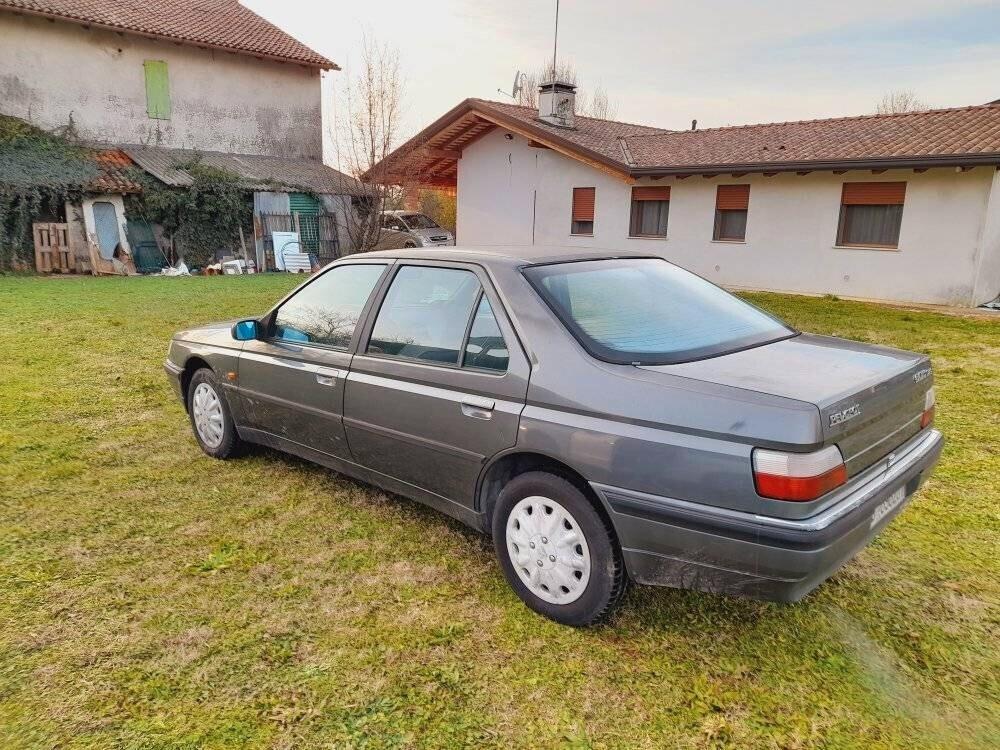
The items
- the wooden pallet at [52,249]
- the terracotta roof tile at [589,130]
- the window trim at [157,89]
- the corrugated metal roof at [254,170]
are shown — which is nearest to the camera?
the terracotta roof tile at [589,130]

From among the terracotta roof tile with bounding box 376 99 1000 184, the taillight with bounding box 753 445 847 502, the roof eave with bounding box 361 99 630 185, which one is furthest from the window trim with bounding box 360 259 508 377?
the roof eave with bounding box 361 99 630 185

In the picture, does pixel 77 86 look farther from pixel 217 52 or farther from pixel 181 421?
pixel 181 421

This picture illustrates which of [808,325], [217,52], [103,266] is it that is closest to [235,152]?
[217,52]

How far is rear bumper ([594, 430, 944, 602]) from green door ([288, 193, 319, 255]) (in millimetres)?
23257

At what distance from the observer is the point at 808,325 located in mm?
10844

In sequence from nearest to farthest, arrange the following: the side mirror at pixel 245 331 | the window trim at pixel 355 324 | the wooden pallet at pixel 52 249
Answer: the window trim at pixel 355 324 → the side mirror at pixel 245 331 → the wooden pallet at pixel 52 249

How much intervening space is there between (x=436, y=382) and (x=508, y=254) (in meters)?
0.71

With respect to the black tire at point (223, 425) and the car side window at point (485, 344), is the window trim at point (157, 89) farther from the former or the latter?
the car side window at point (485, 344)

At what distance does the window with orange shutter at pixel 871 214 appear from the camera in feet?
48.0

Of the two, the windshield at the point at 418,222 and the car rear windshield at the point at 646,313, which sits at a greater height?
the windshield at the point at 418,222

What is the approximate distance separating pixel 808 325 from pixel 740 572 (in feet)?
31.1

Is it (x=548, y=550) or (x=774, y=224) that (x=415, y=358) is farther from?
(x=774, y=224)

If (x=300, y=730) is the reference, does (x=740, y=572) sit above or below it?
above

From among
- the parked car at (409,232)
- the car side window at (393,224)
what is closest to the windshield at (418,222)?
the parked car at (409,232)
